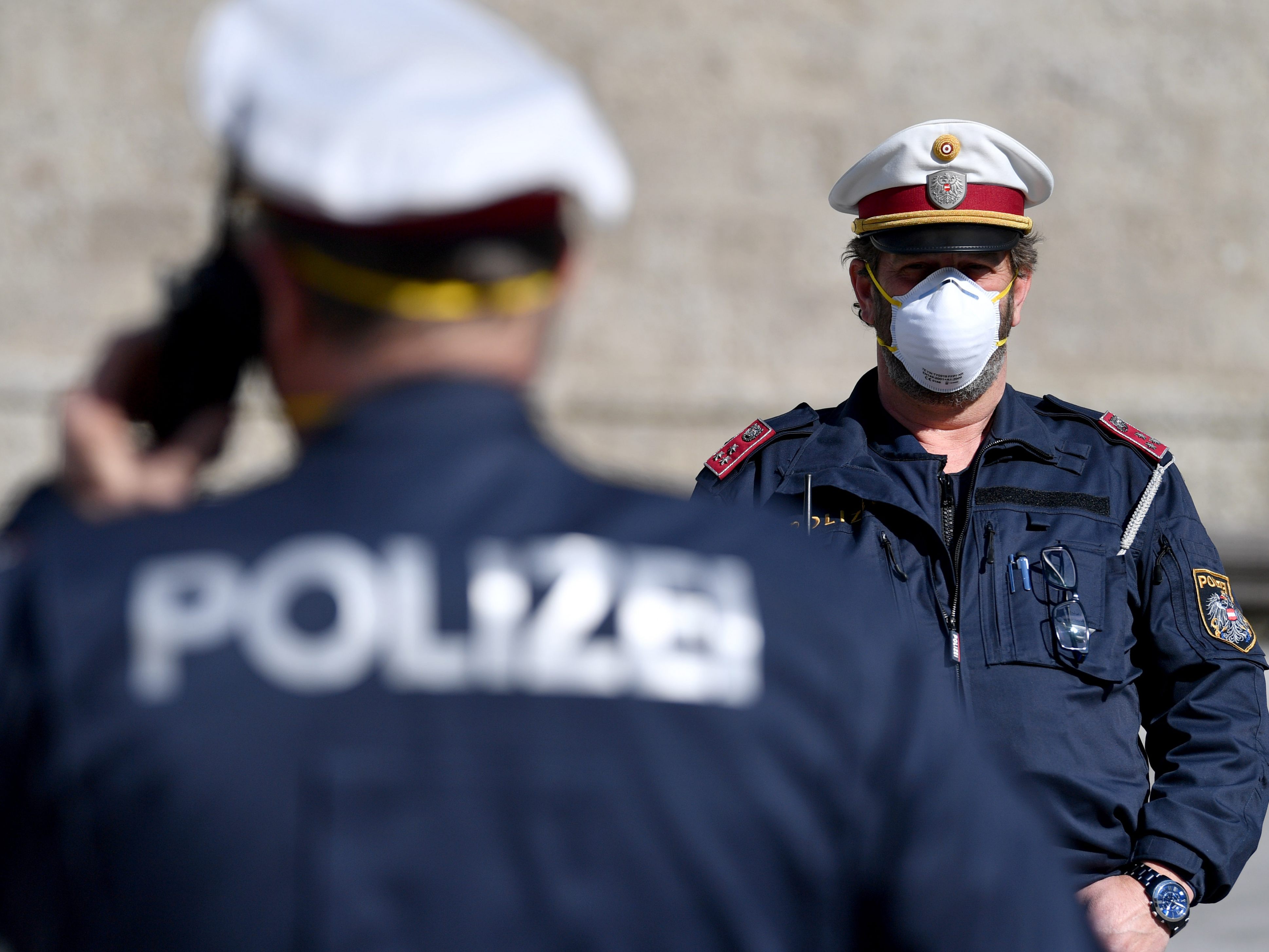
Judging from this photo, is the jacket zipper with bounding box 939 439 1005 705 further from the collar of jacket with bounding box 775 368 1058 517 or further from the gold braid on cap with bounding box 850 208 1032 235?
the gold braid on cap with bounding box 850 208 1032 235

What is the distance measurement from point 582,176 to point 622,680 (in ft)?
1.21

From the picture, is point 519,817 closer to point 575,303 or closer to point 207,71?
point 207,71

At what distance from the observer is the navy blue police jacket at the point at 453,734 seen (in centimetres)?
82

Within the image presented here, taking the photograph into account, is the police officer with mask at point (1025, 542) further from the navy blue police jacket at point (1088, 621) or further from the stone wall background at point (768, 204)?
the stone wall background at point (768, 204)

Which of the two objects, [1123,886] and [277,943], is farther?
[1123,886]

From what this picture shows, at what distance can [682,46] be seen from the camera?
20.1 feet

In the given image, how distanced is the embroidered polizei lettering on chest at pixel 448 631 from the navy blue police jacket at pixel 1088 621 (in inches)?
53.8

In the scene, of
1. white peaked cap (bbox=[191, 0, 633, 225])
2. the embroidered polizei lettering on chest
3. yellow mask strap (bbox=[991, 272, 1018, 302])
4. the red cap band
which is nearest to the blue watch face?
yellow mask strap (bbox=[991, 272, 1018, 302])

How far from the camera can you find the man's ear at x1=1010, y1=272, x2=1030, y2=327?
252cm

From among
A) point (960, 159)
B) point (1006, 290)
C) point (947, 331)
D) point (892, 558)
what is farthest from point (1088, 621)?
point (960, 159)

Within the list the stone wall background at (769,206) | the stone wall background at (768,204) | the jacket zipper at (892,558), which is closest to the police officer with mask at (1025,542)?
the jacket zipper at (892,558)

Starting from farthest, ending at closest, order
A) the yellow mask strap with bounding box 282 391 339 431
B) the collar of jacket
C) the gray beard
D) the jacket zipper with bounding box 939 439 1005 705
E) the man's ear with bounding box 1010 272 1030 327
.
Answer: the man's ear with bounding box 1010 272 1030 327 < the gray beard < the collar of jacket < the jacket zipper with bounding box 939 439 1005 705 < the yellow mask strap with bounding box 282 391 339 431

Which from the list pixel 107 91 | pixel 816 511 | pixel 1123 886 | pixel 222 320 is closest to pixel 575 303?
pixel 107 91

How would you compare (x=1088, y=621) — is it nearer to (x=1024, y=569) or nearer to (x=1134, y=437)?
(x=1024, y=569)
